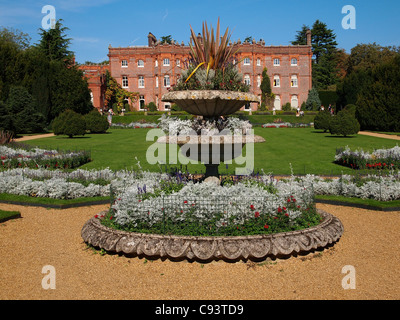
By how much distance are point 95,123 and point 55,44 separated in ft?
65.2

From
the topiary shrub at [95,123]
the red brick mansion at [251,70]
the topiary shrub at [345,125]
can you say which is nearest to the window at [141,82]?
the red brick mansion at [251,70]

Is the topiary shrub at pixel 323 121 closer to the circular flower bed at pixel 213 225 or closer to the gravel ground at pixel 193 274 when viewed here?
the gravel ground at pixel 193 274

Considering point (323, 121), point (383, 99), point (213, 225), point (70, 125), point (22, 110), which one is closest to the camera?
point (213, 225)

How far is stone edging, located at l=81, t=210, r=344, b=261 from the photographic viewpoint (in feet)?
14.9

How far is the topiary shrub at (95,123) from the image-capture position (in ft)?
84.2

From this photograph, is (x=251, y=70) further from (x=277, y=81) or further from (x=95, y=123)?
(x=95, y=123)

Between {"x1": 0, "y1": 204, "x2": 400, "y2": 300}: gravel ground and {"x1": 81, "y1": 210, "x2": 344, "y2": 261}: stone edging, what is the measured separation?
0.11 metres

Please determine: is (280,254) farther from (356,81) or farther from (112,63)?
(112,63)

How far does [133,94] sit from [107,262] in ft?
149

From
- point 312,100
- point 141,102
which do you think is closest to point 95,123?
point 141,102

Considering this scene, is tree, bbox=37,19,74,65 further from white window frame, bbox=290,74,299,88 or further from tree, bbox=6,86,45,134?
white window frame, bbox=290,74,299,88

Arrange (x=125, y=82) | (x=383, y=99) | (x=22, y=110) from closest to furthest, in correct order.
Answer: (x=383, y=99) < (x=22, y=110) < (x=125, y=82)

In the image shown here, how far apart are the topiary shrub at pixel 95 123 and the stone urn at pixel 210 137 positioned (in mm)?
20794

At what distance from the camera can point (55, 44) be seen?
1588 inches
